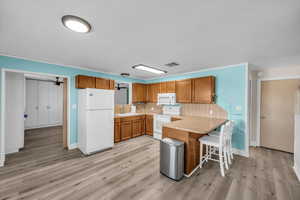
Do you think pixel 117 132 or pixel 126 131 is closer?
pixel 117 132

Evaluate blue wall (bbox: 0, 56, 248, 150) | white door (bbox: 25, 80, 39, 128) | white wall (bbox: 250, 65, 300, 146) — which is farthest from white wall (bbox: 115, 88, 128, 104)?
white wall (bbox: 250, 65, 300, 146)

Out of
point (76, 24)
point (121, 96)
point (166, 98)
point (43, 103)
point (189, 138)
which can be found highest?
point (76, 24)

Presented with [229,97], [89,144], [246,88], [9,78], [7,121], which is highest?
[9,78]

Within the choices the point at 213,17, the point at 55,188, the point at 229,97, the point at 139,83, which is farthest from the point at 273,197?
the point at 139,83

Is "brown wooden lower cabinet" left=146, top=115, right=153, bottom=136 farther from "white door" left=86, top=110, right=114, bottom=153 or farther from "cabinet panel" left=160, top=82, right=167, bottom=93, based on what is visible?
"white door" left=86, top=110, right=114, bottom=153

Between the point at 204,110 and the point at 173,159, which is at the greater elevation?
the point at 204,110

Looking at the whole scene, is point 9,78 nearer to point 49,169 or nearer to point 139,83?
point 49,169

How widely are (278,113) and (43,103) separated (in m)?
9.55

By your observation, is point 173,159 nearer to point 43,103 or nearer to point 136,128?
point 136,128

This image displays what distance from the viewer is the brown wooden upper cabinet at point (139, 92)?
5.02m

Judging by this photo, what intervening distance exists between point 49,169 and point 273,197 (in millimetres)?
4017

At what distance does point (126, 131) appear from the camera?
430 cm

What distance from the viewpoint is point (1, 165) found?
102 inches

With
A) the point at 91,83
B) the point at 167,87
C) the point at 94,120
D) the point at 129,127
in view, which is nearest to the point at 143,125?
the point at 129,127
